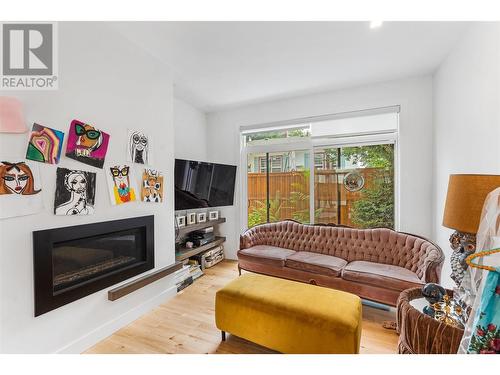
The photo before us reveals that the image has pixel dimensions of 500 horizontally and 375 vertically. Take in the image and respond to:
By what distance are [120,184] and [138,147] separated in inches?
17.4

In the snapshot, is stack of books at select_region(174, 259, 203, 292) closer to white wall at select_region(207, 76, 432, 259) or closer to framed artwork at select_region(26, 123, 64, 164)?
framed artwork at select_region(26, 123, 64, 164)

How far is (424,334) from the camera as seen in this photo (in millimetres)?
1161

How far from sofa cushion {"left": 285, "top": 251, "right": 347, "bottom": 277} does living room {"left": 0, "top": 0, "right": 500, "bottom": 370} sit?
0.03m

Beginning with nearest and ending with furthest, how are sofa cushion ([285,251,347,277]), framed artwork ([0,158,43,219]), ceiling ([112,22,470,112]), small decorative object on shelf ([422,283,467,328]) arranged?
small decorative object on shelf ([422,283,467,328]) → framed artwork ([0,158,43,219]) → ceiling ([112,22,470,112]) → sofa cushion ([285,251,347,277])

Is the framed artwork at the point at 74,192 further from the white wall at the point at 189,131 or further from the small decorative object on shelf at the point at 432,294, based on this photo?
the small decorative object on shelf at the point at 432,294

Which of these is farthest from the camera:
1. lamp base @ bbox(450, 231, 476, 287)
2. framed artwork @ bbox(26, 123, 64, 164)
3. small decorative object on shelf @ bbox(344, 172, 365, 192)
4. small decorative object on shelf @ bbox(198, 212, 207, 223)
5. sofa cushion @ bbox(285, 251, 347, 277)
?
small decorative object on shelf @ bbox(198, 212, 207, 223)

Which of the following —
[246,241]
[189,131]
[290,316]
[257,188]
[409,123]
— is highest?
[189,131]

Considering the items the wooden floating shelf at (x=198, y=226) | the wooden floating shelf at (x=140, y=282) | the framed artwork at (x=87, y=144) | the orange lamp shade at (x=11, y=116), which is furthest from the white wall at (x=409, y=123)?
the orange lamp shade at (x=11, y=116)

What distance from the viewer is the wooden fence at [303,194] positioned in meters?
3.58

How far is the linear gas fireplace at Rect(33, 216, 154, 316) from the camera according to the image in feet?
5.39

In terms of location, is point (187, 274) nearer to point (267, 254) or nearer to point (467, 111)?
point (267, 254)

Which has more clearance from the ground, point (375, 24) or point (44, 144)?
point (375, 24)

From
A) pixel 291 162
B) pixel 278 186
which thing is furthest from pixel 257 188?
pixel 291 162

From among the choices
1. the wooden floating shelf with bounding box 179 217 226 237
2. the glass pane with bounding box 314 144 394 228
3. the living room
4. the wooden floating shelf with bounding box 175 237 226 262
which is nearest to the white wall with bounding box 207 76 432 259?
the living room
